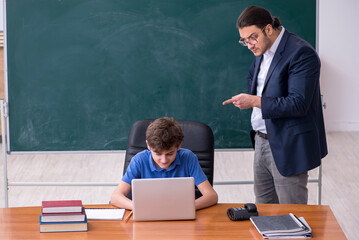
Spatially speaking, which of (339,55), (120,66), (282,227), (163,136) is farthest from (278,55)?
(339,55)

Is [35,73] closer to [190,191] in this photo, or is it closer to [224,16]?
[224,16]

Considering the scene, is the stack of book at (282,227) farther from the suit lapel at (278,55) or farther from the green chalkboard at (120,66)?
the green chalkboard at (120,66)

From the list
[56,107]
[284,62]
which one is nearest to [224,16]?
[284,62]

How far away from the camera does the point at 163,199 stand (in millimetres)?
2104

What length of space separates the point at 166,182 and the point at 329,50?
15.7 feet

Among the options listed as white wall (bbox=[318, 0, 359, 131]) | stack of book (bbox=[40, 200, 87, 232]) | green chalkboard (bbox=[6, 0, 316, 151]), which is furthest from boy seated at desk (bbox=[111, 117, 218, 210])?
white wall (bbox=[318, 0, 359, 131])

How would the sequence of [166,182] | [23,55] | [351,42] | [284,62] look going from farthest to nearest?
1. [351,42]
2. [23,55]
3. [284,62]
4. [166,182]

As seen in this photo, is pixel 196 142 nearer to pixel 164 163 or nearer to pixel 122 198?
pixel 164 163

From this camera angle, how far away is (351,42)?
6332mm

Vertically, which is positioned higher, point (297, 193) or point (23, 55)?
point (23, 55)

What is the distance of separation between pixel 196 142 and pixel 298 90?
59 cm

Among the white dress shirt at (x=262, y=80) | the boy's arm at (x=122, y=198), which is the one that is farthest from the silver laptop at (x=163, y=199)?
the white dress shirt at (x=262, y=80)

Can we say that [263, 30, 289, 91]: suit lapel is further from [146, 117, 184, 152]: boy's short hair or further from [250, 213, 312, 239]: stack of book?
[250, 213, 312, 239]: stack of book

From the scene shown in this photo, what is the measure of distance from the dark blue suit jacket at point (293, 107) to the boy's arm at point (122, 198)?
74 centimetres
